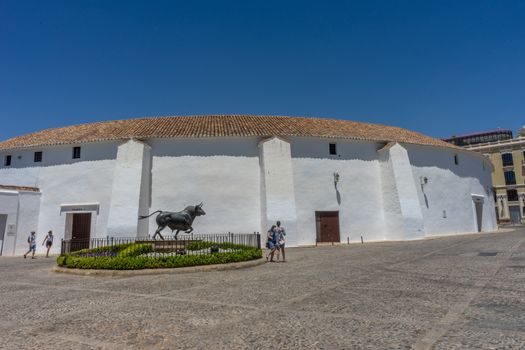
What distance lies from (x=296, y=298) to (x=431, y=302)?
2.20m

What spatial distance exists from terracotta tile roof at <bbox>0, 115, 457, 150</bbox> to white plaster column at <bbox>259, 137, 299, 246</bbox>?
38.9 inches

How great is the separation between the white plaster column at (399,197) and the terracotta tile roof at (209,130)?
4.29 ft

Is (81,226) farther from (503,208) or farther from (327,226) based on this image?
(503,208)

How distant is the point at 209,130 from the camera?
20.1m

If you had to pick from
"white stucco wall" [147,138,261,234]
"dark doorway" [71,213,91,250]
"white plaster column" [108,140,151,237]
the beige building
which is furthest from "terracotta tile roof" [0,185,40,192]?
the beige building

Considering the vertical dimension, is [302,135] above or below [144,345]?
above

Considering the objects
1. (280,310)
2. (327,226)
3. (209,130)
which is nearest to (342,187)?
(327,226)

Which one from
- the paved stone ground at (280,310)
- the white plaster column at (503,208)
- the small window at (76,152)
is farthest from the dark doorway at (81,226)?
the white plaster column at (503,208)

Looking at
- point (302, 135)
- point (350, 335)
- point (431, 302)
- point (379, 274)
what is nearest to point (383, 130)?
point (302, 135)

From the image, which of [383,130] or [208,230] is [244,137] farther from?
[383,130]

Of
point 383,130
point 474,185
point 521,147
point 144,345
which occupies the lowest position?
point 144,345

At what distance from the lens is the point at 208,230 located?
18.7 meters

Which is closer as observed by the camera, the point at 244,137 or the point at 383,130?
the point at 244,137

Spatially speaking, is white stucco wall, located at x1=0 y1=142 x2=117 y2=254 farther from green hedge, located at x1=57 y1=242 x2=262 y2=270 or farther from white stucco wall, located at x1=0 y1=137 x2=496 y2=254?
green hedge, located at x1=57 y1=242 x2=262 y2=270
